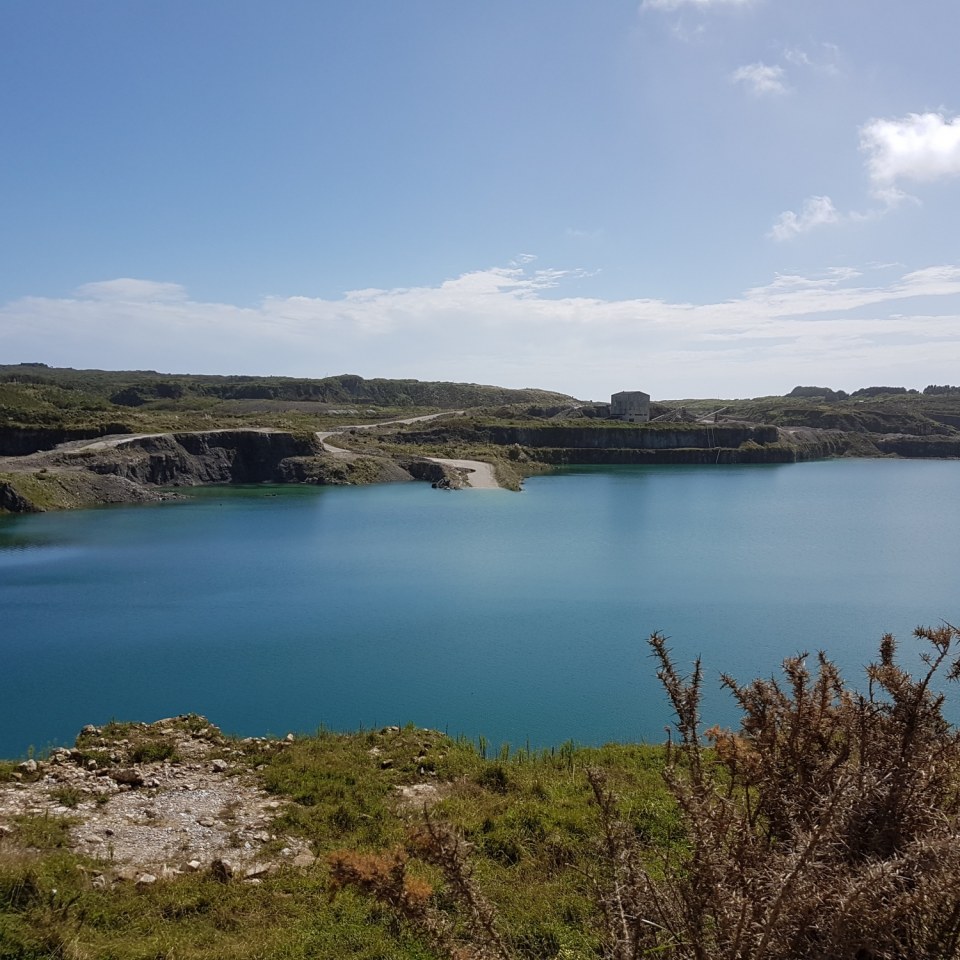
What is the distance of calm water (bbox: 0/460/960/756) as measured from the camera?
1593 centimetres

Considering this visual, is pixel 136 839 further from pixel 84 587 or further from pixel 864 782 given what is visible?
pixel 84 587

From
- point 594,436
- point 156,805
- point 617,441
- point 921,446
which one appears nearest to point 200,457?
point 594,436

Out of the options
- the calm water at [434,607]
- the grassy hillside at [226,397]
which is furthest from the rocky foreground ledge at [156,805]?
the grassy hillside at [226,397]

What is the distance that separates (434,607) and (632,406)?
80367 millimetres

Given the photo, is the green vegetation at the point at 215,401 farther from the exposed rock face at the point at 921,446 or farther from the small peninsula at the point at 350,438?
the exposed rock face at the point at 921,446

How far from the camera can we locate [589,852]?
777cm

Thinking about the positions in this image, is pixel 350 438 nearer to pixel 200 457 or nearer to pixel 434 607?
pixel 200 457

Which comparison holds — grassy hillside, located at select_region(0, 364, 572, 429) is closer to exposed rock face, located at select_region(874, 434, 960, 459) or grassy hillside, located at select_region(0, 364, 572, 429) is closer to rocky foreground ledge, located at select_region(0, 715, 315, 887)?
rocky foreground ledge, located at select_region(0, 715, 315, 887)

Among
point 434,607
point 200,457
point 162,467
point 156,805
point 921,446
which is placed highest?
point 921,446

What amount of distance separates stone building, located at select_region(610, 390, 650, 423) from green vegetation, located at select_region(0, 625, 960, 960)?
3551 inches

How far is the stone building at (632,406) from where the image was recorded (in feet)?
327

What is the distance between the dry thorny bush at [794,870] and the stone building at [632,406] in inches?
3823

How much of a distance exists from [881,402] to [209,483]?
118m

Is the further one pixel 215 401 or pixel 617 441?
pixel 215 401
